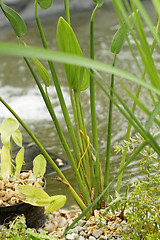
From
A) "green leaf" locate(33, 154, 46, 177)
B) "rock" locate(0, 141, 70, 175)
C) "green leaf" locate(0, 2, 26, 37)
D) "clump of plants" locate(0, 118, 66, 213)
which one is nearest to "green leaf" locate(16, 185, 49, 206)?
"clump of plants" locate(0, 118, 66, 213)

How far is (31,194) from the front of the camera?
100 centimetres

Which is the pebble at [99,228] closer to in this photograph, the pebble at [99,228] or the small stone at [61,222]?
the pebble at [99,228]

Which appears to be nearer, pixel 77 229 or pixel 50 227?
pixel 77 229

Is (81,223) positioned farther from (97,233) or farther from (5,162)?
(5,162)

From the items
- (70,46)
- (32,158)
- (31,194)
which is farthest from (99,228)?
(32,158)

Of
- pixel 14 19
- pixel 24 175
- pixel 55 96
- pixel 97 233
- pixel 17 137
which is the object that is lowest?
pixel 97 233

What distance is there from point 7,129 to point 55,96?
51.5 inches

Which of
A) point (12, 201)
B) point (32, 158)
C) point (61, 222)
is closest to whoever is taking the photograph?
point (12, 201)

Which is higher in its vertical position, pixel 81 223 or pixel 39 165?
pixel 39 165

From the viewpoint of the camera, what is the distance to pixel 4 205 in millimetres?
1130

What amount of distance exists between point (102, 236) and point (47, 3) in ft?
2.03

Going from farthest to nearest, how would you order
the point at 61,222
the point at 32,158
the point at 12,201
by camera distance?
the point at 32,158, the point at 61,222, the point at 12,201

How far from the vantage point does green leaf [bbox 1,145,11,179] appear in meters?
1.21

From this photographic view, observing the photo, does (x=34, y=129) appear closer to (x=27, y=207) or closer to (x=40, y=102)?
(x=40, y=102)
